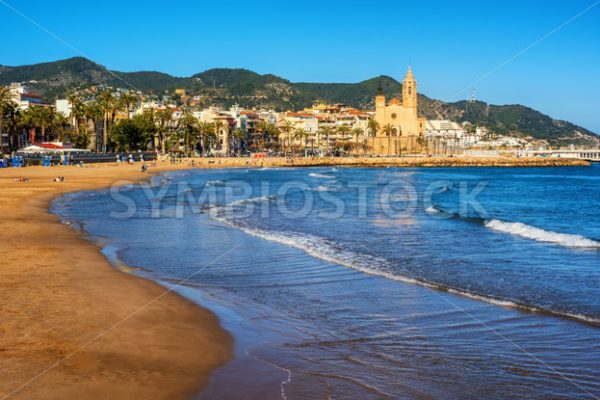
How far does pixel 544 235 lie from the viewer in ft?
73.2

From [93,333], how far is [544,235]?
17694 millimetres

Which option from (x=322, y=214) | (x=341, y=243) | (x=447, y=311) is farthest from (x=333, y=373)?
(x=322, y=214)

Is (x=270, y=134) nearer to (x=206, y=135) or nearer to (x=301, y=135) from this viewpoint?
(x=301, y=135)

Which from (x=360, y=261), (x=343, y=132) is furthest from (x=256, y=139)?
(x=360, y=261)

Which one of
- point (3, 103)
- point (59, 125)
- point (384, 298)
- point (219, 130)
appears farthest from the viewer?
point (219, 130)

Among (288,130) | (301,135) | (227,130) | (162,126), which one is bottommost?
(301,135)

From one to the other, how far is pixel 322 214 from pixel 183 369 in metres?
22.7

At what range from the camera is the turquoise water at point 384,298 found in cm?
740

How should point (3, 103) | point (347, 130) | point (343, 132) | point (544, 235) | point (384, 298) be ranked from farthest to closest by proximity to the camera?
1. point (347, 130)
2. point (343, 132)
3. point (3, 103)
4. point (544, 235)
5. point (384, 298)

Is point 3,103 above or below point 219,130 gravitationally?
above

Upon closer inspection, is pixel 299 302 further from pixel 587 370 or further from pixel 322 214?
pixel 322 214

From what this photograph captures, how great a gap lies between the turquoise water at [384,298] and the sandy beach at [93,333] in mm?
486

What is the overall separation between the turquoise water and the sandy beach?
49cm

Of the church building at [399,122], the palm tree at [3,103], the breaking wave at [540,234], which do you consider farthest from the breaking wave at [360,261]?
the church building at [399,122]
